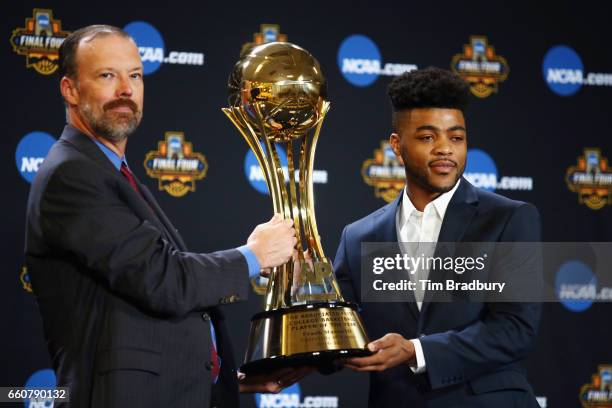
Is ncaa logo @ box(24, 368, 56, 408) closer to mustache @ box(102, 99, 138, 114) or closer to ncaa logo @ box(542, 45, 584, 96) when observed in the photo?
mustache @ box(102, 99, 138, 114)

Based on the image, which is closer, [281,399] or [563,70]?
[281,399]

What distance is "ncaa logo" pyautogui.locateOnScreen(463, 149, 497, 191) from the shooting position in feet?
12.9

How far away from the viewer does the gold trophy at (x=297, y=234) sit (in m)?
2.01

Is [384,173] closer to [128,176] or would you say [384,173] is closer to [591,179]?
[591,179]

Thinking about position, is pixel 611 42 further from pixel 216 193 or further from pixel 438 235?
Result: pixel 438 235

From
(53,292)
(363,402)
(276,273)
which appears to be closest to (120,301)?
(53,292)

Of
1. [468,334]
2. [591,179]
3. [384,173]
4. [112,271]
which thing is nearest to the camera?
[112,271]

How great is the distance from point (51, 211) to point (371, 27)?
2.44 metres

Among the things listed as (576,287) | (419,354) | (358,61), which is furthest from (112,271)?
(576,287)

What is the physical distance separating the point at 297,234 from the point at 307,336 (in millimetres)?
309

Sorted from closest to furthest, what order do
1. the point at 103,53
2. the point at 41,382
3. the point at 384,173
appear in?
the point at 103,53 < the point at 41,382 < the point at 384,173

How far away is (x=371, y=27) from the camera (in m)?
3.93

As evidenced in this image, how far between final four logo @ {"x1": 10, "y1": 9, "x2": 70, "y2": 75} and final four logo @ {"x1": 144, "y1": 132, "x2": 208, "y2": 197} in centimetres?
58

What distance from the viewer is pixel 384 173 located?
3.84 metres
